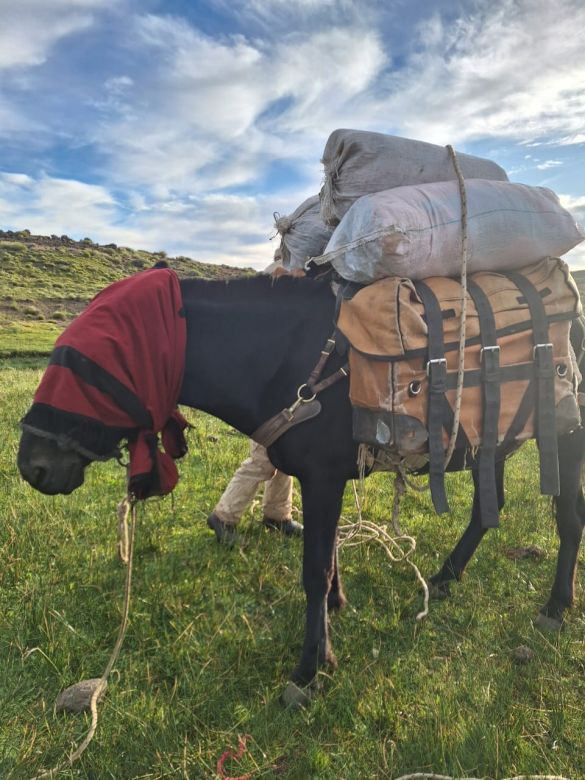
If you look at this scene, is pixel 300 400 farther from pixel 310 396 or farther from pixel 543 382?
pixel 543 382

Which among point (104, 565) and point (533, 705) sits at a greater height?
point (104, 565)

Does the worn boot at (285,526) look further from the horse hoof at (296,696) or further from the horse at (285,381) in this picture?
the horse hoof at (296,696)

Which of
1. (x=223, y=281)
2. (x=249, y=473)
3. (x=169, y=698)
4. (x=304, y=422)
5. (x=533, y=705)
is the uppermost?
(x=223, y=281)

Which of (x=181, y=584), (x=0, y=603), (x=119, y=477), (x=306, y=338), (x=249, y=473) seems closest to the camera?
(x=306, y=338)

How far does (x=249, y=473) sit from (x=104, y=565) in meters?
1.32

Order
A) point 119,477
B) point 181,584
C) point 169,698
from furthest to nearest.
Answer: point 119,477, point 181,584, point 169,698

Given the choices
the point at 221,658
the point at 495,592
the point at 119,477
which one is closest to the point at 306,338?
the point at 221,658

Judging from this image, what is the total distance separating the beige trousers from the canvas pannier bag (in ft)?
5.52

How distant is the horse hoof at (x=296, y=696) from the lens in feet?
8.32

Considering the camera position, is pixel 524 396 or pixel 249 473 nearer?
pixel 524 396

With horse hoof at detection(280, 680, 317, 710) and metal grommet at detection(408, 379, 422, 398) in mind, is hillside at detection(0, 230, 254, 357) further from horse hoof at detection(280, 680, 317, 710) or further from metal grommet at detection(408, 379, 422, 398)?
horse hoof at detection(280, 680, 317, 710)

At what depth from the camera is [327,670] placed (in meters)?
2.76

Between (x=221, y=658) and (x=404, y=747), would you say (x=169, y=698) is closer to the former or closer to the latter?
(x=221, y=658)

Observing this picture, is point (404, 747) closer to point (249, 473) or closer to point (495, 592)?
point (495, 592)
